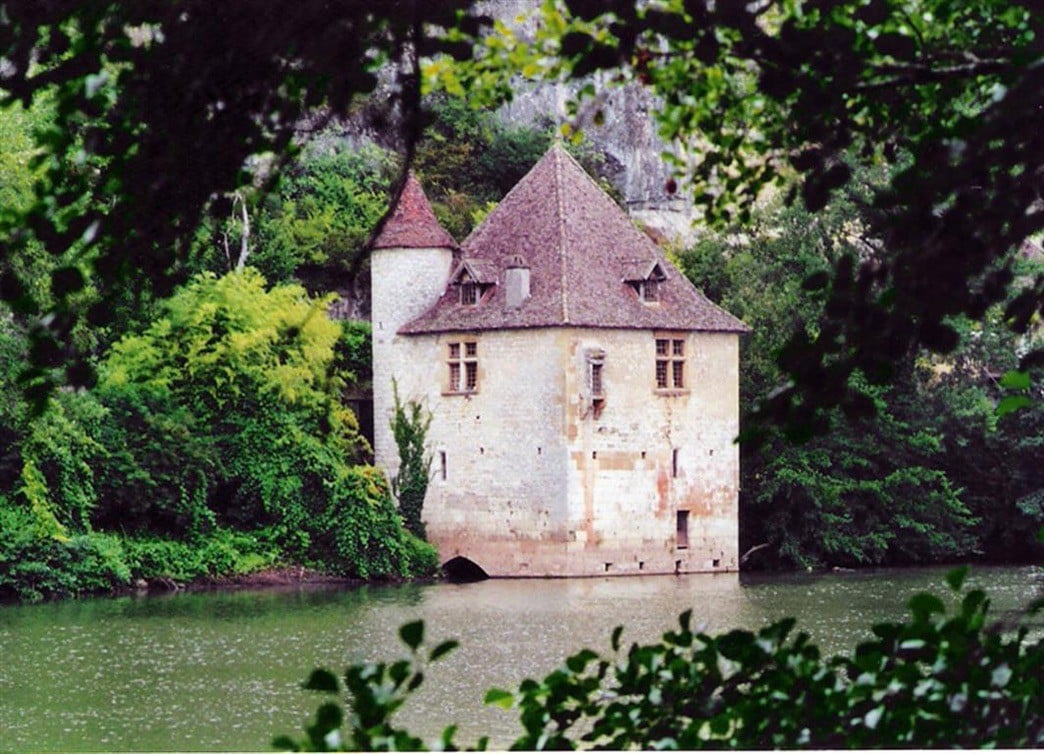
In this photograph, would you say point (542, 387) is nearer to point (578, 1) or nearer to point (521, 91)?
point (521, 91)

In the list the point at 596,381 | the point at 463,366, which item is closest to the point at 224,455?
the point at 463,366

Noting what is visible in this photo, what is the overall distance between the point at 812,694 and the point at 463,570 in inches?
967

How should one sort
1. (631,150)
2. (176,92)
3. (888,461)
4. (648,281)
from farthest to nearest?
(631,150) < (888,461) < (648,281) < (176,92)

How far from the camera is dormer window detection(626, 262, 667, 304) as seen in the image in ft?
94.3

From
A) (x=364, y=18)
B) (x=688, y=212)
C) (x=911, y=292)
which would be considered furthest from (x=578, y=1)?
(x=688, y=212)

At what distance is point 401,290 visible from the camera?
95.3 ft

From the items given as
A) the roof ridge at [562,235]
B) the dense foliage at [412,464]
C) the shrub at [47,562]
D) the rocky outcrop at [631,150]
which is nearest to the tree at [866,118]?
the shrub at [47,562]

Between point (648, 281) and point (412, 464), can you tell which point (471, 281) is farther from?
point (412, 464)

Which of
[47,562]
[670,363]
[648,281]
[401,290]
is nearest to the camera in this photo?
[47,562]

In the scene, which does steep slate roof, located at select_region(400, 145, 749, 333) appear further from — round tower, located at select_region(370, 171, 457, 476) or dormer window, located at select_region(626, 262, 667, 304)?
round tower, located at select_region(370, 171, 457, 476)

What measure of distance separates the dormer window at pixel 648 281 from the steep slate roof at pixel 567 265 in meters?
0.03

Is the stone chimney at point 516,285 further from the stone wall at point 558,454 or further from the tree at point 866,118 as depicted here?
the tree at point 866,118

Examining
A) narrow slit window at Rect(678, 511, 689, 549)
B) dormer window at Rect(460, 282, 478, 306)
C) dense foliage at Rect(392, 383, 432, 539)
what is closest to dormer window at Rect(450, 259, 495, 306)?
dormer window at Rect(460, 282, 478, 306)

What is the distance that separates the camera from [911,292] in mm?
4621
